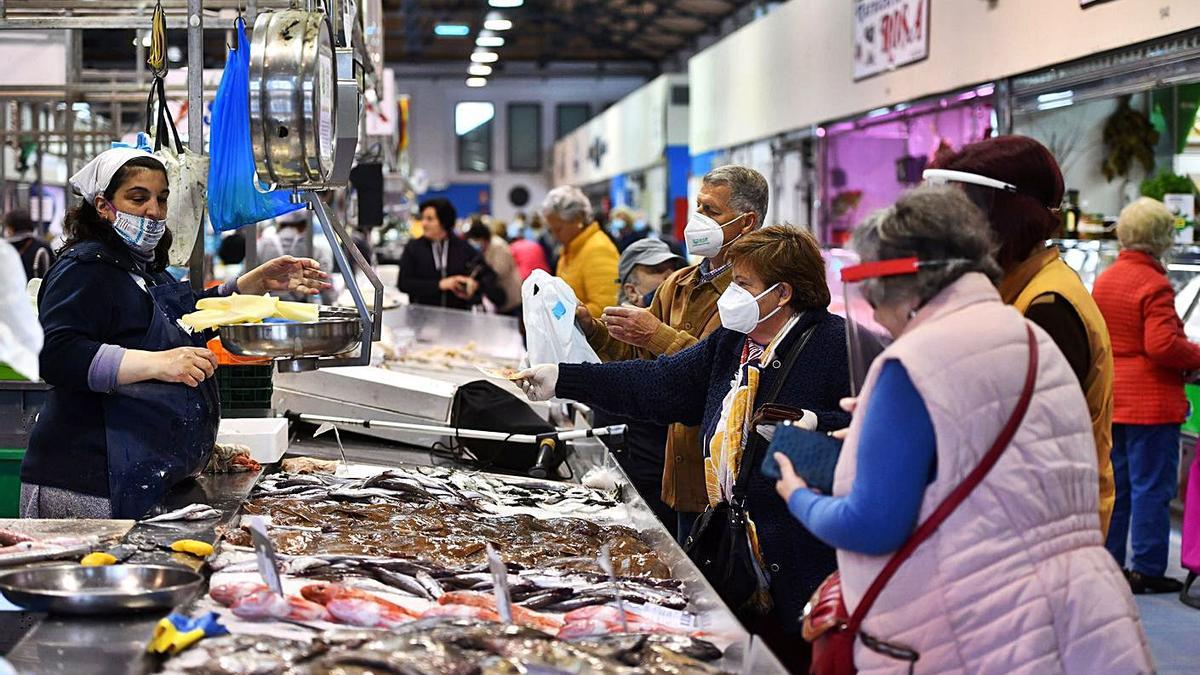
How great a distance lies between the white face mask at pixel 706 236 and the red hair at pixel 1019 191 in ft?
4.71

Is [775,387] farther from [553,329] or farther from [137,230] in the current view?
[137,230]

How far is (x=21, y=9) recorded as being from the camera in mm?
5406

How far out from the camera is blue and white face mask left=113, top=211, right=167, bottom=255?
3740 mm

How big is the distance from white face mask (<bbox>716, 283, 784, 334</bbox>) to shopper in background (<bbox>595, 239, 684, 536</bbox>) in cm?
91

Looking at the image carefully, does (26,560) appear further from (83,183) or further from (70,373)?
(83,183)

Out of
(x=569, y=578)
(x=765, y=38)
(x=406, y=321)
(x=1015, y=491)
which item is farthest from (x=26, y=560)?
(x=765, y=38)

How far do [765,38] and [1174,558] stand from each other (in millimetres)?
A: 9737

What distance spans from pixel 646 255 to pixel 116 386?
2.85 m

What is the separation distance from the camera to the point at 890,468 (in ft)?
7.67

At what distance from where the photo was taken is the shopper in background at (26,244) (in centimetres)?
1093

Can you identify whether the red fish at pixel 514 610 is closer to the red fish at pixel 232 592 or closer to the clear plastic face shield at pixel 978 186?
the red fish at pixel 232 592

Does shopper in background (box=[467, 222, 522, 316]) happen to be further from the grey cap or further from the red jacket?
the red jacket

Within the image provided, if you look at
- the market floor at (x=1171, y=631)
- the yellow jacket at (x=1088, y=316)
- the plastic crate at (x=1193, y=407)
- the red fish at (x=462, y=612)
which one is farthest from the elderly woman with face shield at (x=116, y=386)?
the plastic crate at (x=1193, y=407)

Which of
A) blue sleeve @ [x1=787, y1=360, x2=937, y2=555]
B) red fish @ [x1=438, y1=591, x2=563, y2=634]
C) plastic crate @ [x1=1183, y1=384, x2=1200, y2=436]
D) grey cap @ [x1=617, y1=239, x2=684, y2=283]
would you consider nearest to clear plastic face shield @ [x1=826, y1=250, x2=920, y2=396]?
blue sleeve @ [x1=787, y1=360, x2=937, y2=555]
